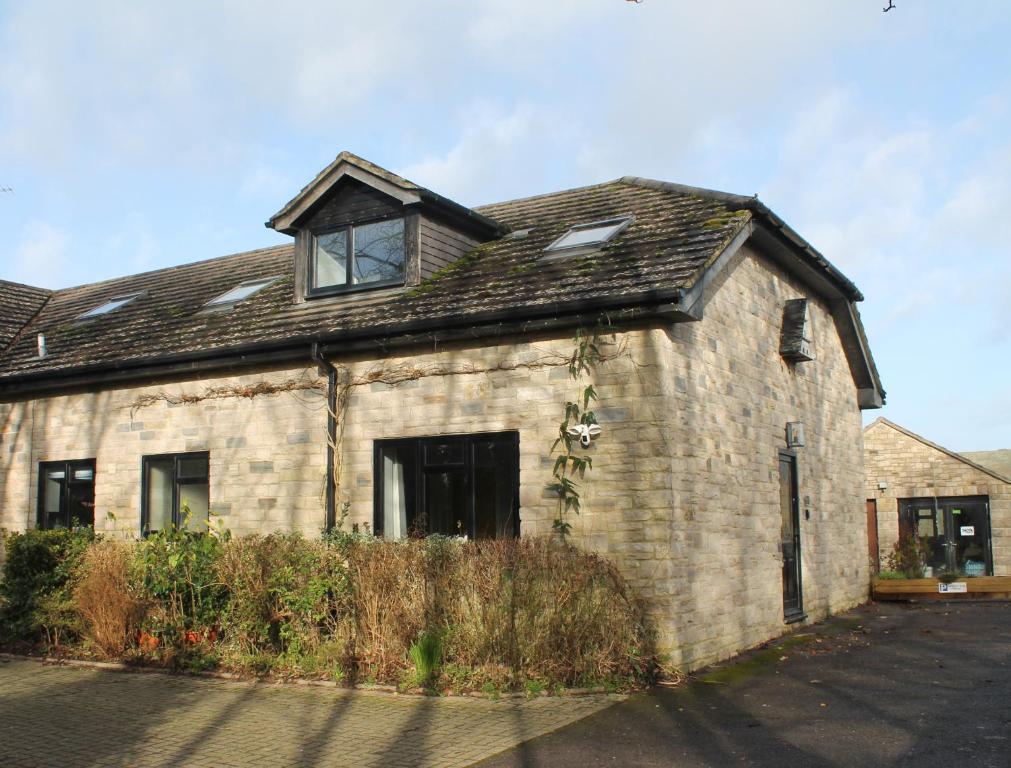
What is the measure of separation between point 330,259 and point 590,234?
3.98 meters

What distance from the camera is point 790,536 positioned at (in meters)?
14.2

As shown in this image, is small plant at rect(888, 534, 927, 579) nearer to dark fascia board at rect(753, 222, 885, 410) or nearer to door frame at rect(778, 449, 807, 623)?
dark fascia board at rect(753, 222, 885, 410)

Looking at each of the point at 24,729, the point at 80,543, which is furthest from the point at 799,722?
the point at 80,543

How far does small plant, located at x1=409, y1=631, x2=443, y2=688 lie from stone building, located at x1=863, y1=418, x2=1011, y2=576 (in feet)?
58.8

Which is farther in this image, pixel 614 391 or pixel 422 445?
pixel 422 445

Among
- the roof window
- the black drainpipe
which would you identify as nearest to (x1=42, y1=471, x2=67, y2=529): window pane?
the roof window

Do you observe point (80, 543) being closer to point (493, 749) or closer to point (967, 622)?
point (493, 749)

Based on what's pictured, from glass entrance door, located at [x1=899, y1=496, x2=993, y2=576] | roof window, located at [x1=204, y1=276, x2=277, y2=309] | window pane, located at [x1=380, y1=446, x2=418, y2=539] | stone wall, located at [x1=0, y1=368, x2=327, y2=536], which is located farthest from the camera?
glass entrance door, located at [x1=899, y1=496, x2=993, y2=576]

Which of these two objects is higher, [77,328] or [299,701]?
[77,328]

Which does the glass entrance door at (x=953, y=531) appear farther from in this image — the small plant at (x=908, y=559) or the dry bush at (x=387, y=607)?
the dry bush at (x=387, y=607)

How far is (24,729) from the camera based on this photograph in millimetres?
8312

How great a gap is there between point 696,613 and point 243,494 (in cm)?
655

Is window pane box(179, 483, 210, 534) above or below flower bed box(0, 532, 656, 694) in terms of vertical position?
above

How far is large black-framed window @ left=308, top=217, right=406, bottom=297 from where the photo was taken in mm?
14164
